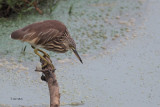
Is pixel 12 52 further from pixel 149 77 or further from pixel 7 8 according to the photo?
pixel 149 77

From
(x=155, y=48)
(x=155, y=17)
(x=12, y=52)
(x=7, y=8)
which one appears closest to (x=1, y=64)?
(x=12, y=52)

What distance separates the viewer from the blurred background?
3525 mm

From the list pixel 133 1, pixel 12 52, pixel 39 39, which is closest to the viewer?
pixel 39 39

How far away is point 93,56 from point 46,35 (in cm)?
123

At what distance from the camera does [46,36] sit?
2963 mm

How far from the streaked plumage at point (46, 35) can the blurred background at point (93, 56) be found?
1.94 feet

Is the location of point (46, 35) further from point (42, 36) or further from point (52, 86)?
point (52, 86)

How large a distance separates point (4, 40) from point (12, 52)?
26 cm

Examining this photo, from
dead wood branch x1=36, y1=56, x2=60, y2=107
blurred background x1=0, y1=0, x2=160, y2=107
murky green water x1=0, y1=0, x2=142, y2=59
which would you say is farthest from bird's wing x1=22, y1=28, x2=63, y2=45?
murky green water x1=0, y1=0, x2=142, y2=59

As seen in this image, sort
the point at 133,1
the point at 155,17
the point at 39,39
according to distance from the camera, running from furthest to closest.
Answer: the point at 133,1 < the point at 155,17 < the point at 39,39

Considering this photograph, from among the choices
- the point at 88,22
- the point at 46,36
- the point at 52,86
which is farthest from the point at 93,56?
the point at 52,86

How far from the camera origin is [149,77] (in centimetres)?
380

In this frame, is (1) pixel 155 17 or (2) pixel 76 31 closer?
(2) pixel 76 31

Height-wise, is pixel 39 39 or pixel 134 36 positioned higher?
pixel 39 39
